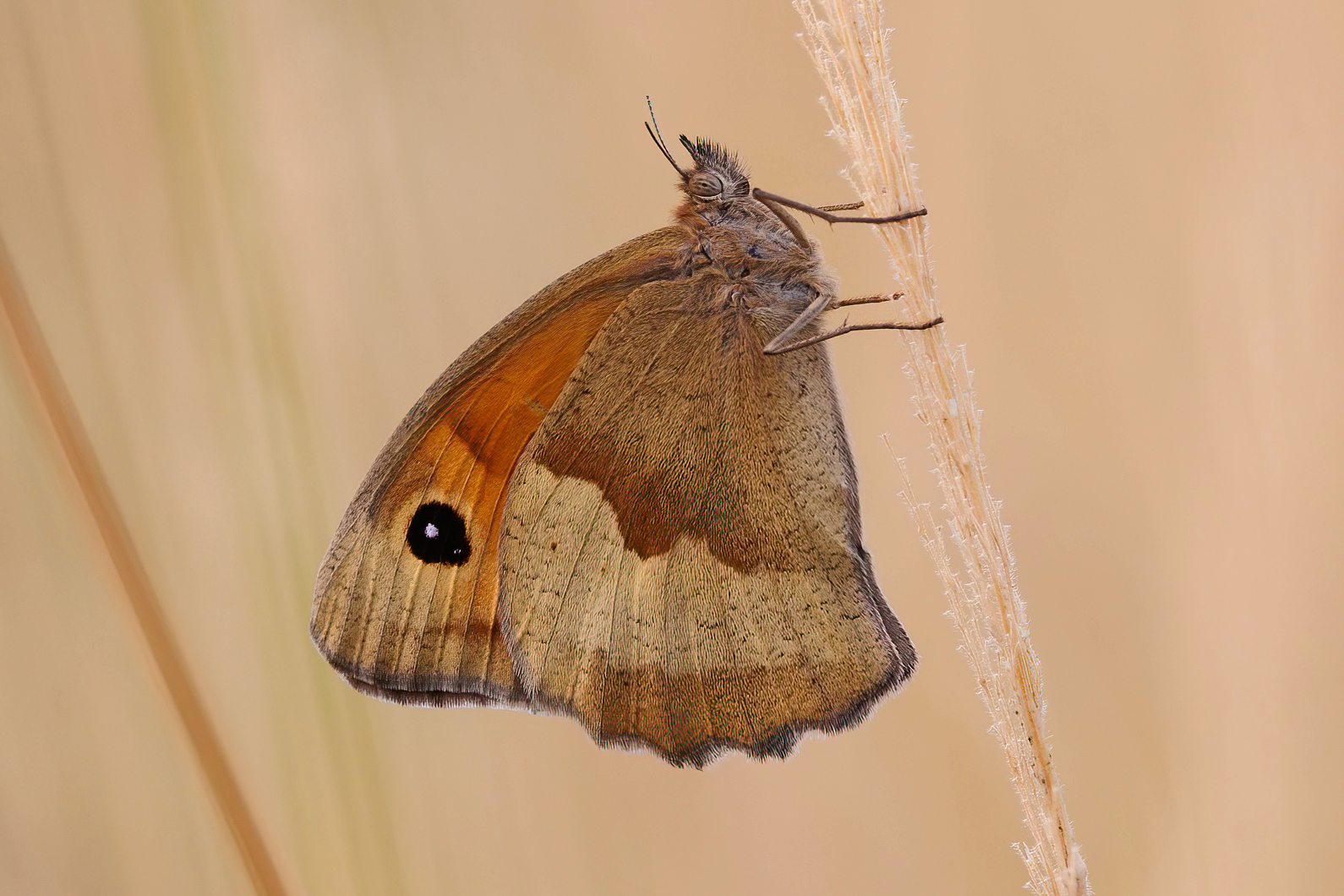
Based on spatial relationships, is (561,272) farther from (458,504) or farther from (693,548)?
(693,548)

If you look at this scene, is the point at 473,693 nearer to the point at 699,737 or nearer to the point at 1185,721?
the point at 699,737

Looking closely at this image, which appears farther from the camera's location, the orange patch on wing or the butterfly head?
the butterfly head

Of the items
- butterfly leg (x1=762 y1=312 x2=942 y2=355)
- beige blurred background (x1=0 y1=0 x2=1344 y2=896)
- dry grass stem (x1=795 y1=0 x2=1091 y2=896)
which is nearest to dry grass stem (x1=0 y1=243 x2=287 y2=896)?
beige blurred background (x1=0 y1=0 x2=1344 y2=896)

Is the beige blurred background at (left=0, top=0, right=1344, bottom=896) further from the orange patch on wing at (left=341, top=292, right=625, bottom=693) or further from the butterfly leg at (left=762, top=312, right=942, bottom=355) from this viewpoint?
the butterfly leg at (left=762, top=312, right=942, bottom=355)

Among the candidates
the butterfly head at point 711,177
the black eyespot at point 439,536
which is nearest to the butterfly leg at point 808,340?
the butterfly head at point 711,177

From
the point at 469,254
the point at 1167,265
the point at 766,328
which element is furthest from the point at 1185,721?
the point at 469,254

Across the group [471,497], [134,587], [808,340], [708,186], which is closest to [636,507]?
[471,497]
